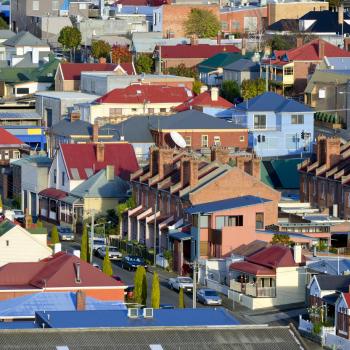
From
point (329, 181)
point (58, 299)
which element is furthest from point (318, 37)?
point (58, 299)

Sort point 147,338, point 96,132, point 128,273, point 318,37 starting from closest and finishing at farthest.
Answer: point 147,338 < point 128,273 < point 96,132 < point 318,37

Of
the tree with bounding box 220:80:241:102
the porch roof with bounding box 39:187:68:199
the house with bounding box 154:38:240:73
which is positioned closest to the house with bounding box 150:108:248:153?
the porch roof with bounding box 39:187:68:199

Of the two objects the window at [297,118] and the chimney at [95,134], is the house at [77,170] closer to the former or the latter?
the chimney at [95,134]

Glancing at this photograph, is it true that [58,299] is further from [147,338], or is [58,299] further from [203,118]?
[203,118]

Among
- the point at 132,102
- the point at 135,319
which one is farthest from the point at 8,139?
the point at 135,319

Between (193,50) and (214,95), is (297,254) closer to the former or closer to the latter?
(214,95)

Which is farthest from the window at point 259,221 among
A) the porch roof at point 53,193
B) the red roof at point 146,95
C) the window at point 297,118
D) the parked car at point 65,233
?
the red roof at point 146,95

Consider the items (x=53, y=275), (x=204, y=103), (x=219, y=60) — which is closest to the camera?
(x=53, y=275)
